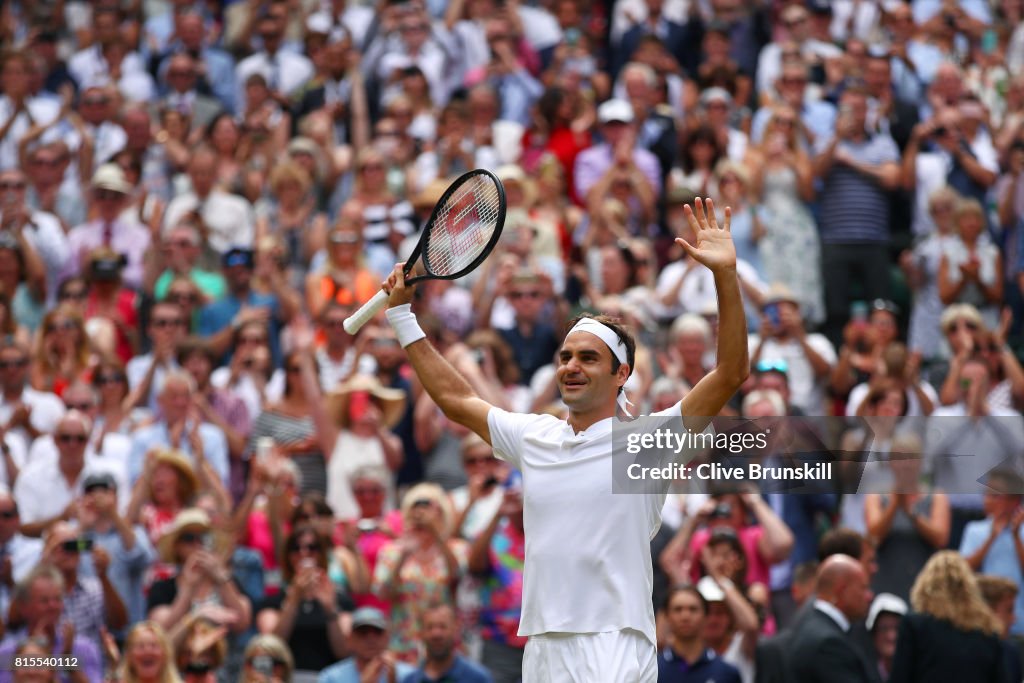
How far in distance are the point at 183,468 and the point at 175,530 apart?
29.2 inches

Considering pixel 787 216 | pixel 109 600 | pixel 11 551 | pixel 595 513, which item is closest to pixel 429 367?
pixel 595 513

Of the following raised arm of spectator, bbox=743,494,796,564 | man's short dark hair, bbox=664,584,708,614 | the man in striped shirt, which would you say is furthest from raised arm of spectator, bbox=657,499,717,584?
the man in striped shirt

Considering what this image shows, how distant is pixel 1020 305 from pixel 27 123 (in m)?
8.79

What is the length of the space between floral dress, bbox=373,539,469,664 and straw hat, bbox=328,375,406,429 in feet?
5.92

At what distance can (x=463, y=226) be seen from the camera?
7.53 metres

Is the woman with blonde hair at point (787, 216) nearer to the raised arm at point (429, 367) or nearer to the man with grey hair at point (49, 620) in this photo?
the man with grey hair at point (49, 620)

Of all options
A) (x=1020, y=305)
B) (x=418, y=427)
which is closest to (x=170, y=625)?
(x=418, y=427)

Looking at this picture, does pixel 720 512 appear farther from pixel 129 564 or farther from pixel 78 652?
pixel 78 652

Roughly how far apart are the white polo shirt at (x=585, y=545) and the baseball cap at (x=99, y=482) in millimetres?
5146

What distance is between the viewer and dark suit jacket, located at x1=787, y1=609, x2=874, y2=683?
31.9 feet

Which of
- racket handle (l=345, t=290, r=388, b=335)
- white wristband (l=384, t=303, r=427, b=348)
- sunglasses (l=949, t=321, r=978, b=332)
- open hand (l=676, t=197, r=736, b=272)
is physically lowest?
sunglasses (l=949, t=321, r=978, b=332)

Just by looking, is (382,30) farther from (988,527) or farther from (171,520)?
(988,527)

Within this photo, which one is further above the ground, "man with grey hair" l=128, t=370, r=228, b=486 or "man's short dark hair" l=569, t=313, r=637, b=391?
"man's short dark hair" l=569, t=313, r=637, b=391

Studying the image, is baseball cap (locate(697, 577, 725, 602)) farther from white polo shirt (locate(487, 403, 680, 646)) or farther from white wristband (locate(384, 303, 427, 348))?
white polo shirt (locate(487, 403, 680, 646))
